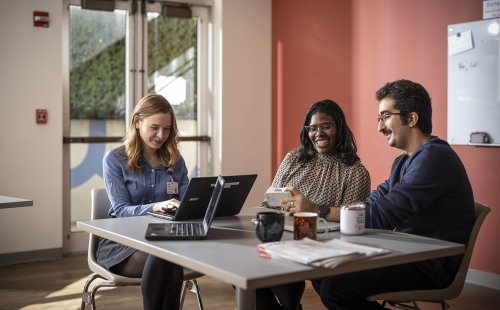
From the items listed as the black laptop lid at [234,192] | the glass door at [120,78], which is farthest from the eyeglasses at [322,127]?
the glass door at [120,78]

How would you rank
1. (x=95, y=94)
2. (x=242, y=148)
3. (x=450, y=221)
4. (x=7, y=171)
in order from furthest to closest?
(x=242, y=148)
(x=95, y=94)
(x=7, y=171)
(x=450, y=221)

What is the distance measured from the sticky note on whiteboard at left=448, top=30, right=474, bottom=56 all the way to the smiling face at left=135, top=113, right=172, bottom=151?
2309 millimetres

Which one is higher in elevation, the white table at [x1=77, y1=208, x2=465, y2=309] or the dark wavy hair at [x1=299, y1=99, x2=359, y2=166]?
→ the dark wavy hair at [x1=299, y1=99, x2=359, y2=166]

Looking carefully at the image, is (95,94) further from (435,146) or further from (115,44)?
(435,146)

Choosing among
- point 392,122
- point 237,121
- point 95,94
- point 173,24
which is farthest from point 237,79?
point 392,122

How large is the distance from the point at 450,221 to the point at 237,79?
361 centimetres

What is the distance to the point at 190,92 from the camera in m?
5.84

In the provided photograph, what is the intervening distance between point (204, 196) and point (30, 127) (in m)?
3.02

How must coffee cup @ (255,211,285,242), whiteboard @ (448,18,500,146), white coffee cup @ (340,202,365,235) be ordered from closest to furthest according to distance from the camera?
coffee cup @ (255,211,285,242), white coffee cup @ (340,202,365,235), whiteboard @ (448,18,500,146)

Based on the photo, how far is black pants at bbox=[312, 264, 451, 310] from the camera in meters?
2.27

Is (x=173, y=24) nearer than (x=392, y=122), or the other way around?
(x=392, y=122)

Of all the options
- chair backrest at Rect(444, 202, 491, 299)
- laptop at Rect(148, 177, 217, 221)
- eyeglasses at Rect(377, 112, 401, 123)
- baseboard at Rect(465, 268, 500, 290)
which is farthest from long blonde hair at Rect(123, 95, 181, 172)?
baseboard at Rect(465, 268, 500, 290)

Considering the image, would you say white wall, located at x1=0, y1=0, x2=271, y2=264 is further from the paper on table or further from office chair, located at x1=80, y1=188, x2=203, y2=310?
the paper on table

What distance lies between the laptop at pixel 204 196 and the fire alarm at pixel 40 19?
9.67 feet
